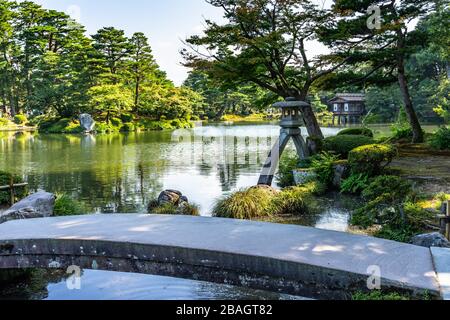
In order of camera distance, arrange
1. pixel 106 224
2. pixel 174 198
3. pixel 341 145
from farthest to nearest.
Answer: pixel 341 145
pixel 174 198
pixel 106 224

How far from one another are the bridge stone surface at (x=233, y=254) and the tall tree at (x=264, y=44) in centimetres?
961

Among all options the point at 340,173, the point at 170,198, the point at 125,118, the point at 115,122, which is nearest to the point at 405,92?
the point at 340,173

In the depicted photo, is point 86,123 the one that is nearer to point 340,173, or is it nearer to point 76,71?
point 76,71

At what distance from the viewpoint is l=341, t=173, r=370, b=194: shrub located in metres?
9.06

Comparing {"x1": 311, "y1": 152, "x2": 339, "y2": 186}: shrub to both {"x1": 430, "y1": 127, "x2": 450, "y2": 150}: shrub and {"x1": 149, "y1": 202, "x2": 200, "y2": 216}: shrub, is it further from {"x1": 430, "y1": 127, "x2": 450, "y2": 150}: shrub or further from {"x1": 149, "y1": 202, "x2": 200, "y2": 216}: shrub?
{"x1": 430, "y1": 127, "x2": 450, "y2": 150}: shrub

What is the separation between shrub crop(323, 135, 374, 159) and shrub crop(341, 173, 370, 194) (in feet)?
8.65

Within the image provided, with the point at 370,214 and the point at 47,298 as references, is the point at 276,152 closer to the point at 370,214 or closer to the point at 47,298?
the point at 370,214

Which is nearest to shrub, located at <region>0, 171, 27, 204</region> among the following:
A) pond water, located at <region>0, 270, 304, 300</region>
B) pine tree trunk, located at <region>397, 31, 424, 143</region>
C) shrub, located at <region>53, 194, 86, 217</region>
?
shrub, located at <region>53, 194, 86, 217</region>

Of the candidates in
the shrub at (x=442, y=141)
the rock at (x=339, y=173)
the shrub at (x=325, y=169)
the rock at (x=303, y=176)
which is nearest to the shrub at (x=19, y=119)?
the rock at (x=303, y=176)

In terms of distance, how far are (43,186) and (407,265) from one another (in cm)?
1037

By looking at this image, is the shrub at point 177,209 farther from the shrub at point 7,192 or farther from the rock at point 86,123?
the rock at point 86,123

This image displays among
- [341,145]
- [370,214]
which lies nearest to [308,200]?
[370,214]

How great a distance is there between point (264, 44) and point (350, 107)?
115 ft

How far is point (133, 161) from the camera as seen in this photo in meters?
16.3
